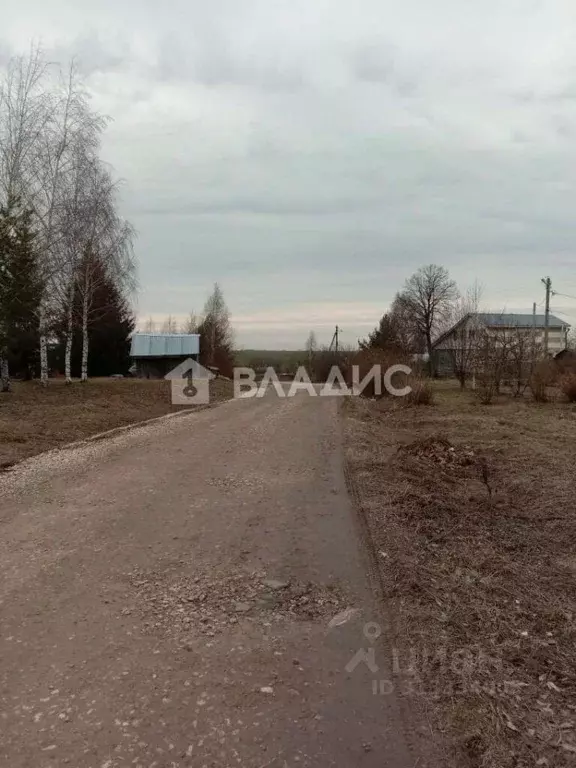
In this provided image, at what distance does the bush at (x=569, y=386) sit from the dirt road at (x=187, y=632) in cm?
1557

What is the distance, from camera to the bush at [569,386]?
19.6m

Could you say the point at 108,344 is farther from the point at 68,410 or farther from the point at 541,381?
the point at 541,381

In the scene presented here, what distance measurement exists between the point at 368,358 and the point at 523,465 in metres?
15.5

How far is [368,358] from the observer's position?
78.2ft

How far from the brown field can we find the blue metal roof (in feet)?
38.4

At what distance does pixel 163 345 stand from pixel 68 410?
23.3 metres

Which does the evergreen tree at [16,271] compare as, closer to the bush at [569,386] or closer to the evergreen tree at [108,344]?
the evergreen tree at [108,344]

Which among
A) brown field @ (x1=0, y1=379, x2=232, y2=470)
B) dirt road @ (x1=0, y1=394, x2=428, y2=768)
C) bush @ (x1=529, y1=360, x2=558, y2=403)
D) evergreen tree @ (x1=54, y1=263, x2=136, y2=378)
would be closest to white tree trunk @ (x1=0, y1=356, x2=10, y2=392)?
brown field @ (x1=0, y1=379, x2=232, y2=470)

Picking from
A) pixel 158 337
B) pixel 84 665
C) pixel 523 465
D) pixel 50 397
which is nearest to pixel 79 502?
pixel 84 665

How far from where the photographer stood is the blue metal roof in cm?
3634

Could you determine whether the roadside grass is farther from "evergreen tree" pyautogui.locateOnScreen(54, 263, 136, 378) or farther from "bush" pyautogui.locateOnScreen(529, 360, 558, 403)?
"evergreen tree" pyautogui.locateOnScreen(54, 263, 136, 378)

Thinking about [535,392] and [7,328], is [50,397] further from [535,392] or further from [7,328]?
[535,392]

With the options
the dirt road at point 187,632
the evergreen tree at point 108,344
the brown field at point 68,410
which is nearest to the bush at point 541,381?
the brown field at point 68,410

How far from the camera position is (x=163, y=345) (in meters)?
37.9
